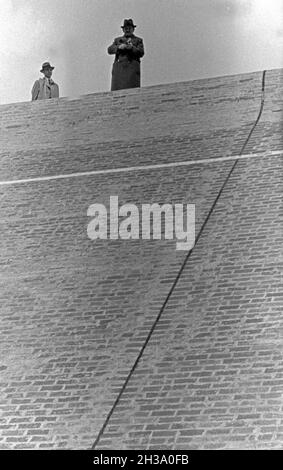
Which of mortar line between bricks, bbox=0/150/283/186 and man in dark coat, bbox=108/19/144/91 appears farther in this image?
man in dark coat, bbox=108/19/144/91

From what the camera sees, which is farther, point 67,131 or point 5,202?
point 67,131

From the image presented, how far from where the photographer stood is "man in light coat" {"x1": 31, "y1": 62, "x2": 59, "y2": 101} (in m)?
15.5

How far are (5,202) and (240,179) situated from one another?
2.63m

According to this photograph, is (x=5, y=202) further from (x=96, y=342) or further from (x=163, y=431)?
(x=163, y=431)

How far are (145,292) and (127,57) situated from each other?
7016 mm

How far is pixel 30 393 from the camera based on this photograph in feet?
24.9

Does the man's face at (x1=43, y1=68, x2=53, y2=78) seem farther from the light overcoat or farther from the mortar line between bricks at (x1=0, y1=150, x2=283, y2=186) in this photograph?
the mortar line between bricks at (x1=0, y1=150, x2=283, y2=186)

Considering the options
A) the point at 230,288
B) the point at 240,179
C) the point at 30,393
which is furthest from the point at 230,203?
the point at 30,393

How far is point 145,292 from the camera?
8.58 meters

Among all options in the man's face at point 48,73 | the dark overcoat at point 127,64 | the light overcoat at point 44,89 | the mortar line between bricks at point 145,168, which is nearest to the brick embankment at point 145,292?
the mortar line between bricks at point 145,168

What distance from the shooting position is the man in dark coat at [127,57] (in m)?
14.8

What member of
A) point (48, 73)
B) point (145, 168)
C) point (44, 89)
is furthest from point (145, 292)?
point (48, 73)

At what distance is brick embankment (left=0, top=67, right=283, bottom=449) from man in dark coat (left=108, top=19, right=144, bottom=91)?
1.81 meters

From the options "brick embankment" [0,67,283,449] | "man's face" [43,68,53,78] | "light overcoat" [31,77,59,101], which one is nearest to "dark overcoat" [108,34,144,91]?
"light overcoat" [31,77,59,101]
